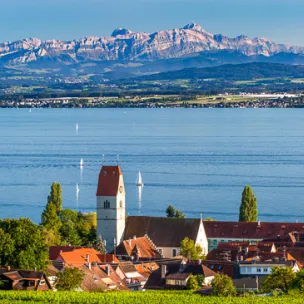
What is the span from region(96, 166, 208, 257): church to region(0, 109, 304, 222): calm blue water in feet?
49.8

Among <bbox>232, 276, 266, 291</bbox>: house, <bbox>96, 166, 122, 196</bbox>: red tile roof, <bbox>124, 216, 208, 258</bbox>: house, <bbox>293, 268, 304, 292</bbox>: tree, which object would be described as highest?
<bbox>96, 166, 122, 196</bbox>: red tile roof

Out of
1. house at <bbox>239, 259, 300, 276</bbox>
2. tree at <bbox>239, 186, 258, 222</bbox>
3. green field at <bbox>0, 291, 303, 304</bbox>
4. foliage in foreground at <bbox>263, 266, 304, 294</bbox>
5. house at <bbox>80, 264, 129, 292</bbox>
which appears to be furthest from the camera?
tree at <bbox>239, 186, 258, 222</bbox>

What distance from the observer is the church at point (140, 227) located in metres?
53.6

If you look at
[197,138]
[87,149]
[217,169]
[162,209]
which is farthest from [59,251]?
[197,138]

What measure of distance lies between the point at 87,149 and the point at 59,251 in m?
80.4

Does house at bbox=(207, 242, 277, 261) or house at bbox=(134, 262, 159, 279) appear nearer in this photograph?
house at bbox=(134, 262, 159, 279)

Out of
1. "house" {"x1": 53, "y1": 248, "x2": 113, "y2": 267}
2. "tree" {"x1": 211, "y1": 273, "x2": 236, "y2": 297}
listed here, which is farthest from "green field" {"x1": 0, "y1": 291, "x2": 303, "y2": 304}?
"house" {"x1": 53, "y1": 248, "x2": 113, "y2": 267}

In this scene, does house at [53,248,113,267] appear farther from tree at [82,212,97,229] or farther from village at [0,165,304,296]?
tree at [82,212,97,229]

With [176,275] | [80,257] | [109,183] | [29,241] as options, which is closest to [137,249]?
[109,183]

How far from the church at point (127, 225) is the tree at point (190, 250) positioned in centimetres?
155

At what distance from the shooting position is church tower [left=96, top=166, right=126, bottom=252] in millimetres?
53719

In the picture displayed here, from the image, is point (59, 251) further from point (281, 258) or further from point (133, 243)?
point (281, 258)

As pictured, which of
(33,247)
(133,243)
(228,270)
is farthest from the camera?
(133,243)

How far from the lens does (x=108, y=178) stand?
178 ft
